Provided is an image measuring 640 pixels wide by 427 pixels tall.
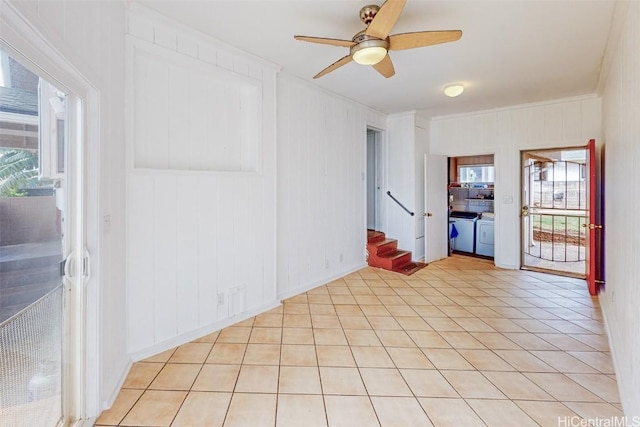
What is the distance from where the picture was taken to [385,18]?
1979 mm

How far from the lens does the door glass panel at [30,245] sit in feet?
3.67

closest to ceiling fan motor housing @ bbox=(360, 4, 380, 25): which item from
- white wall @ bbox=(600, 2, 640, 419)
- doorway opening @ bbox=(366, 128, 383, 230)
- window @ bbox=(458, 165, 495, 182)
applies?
white wall @ bbox=(600, 2, 640, 419)

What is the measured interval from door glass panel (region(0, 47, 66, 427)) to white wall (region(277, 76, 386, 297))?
230cm

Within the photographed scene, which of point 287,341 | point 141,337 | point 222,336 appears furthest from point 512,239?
point 141,337

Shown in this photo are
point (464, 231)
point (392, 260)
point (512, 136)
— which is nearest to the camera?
point (392, 260)

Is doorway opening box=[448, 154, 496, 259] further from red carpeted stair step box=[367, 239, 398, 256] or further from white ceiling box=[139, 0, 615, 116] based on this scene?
white ceiling box=[139, 0, 615, 116]

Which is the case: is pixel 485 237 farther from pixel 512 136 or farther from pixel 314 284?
pixel 314 284

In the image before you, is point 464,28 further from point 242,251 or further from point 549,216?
point 549,216

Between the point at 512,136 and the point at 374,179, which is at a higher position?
the point at 512,136

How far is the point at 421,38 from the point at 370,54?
1.24ft

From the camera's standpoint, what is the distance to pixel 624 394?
6.08ft

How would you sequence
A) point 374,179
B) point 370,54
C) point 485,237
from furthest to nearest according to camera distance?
1. point 485,237
2. point 374,179
3. point 370,54

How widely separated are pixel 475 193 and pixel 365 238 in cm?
341

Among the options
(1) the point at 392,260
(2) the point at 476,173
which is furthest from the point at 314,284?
(2) the point at 476,173
